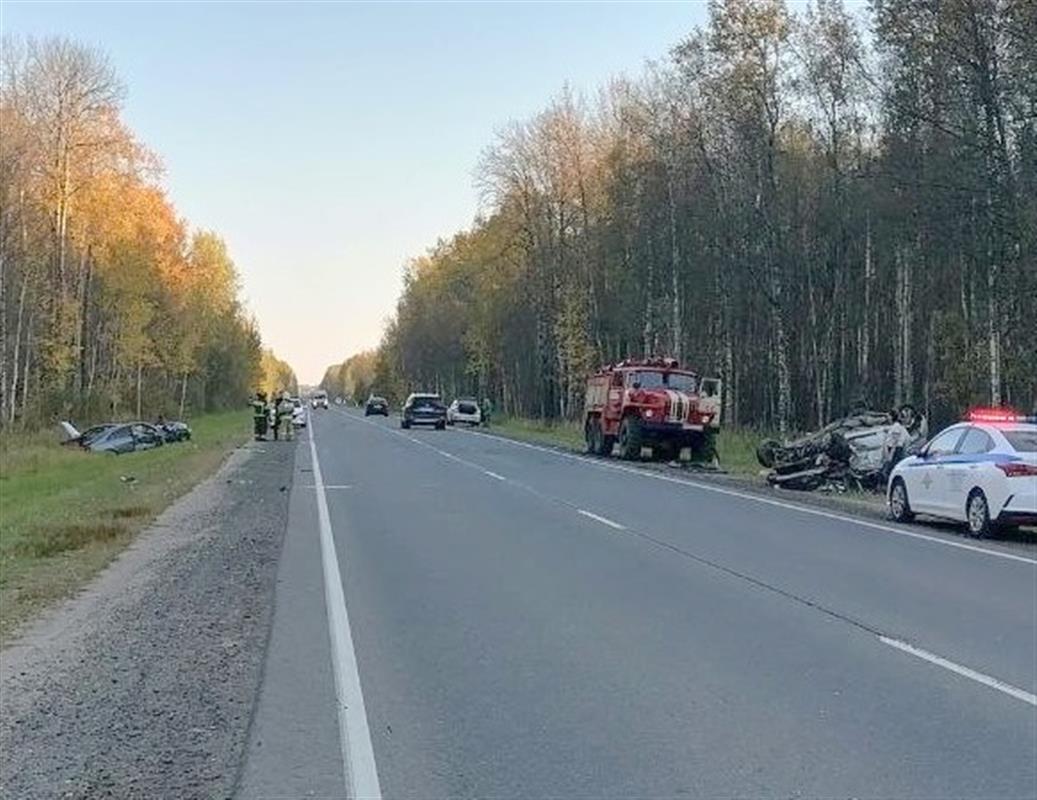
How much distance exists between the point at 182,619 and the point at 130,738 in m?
4.01

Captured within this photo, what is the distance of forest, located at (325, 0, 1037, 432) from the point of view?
3222 centimetres

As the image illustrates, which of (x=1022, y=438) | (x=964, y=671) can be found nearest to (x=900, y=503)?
(x=1022, y=438)

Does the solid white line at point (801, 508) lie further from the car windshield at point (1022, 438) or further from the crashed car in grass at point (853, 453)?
the car windshield at point (1022, 438)

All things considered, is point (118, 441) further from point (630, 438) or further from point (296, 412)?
point (630, 438)

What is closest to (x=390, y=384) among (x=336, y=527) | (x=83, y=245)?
(x=83, y=245)

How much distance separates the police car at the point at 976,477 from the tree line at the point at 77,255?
123 feet

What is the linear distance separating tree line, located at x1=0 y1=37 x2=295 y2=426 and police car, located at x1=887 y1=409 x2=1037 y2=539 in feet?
123

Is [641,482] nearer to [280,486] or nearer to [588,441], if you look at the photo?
[280,486]

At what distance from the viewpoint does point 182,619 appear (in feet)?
36.2

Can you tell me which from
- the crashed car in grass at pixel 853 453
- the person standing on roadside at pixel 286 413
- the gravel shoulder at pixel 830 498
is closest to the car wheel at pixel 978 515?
the gravel shoulder at pixel 830 498

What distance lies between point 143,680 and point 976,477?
12.4 m

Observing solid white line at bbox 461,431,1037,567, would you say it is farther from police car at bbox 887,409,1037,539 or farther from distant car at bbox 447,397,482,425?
distant car at bbox 447,397,482,425

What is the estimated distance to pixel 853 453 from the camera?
2580 cm

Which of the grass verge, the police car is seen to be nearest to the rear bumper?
the grass verge
